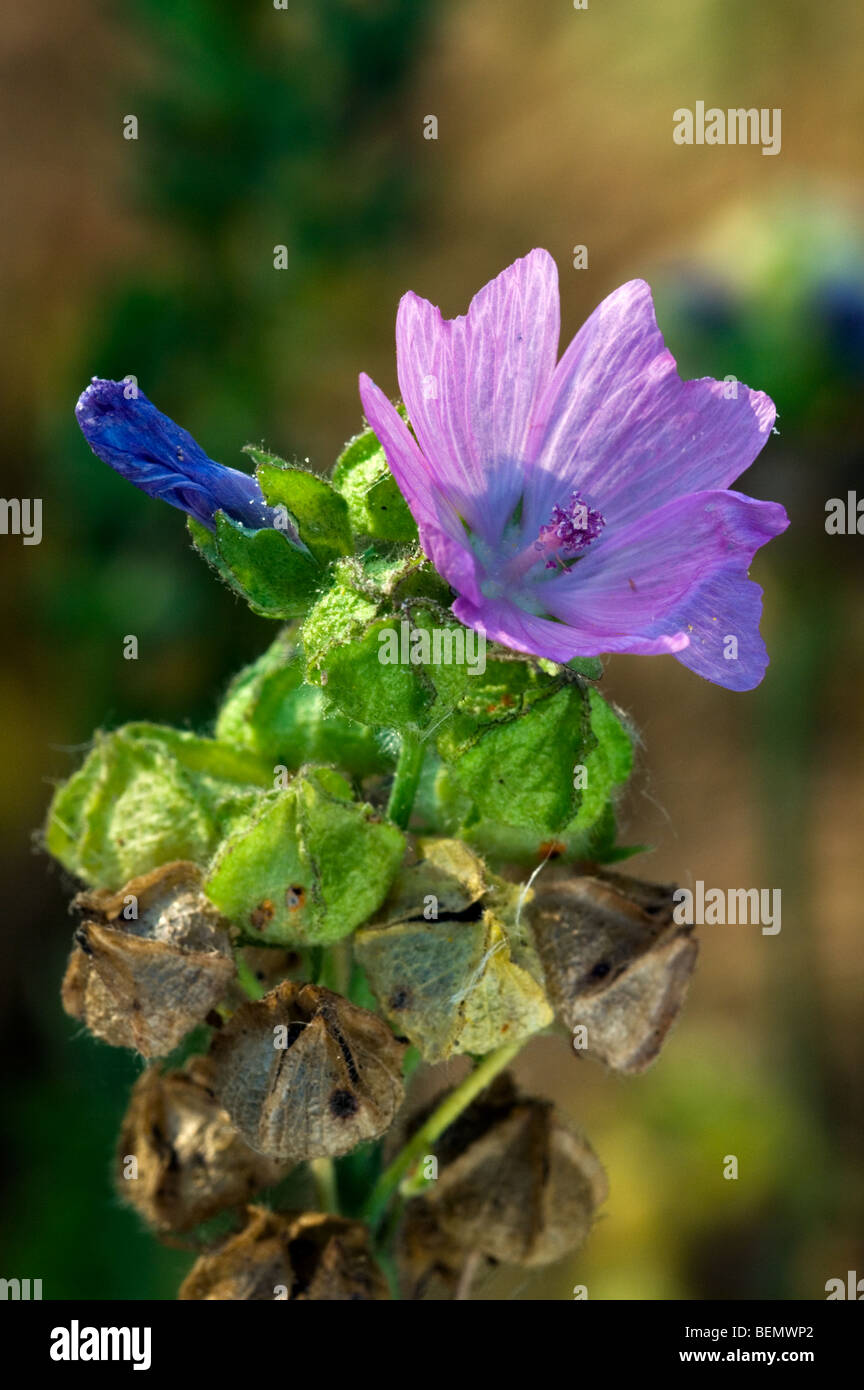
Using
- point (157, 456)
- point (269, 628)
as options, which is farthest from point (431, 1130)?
point (269, 628)

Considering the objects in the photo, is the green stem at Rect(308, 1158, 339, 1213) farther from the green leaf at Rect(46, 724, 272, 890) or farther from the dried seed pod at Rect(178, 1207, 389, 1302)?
the green leaf at Rect(46, 724, 272, 890)

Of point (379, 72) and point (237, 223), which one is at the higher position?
point (379, 72)

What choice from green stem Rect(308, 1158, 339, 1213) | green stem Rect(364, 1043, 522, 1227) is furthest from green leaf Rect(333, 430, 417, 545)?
green stem Rect(308, 1158, 339, 1213)

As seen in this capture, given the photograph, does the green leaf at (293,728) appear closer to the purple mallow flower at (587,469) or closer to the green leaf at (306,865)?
the green leaf at (306,865)
